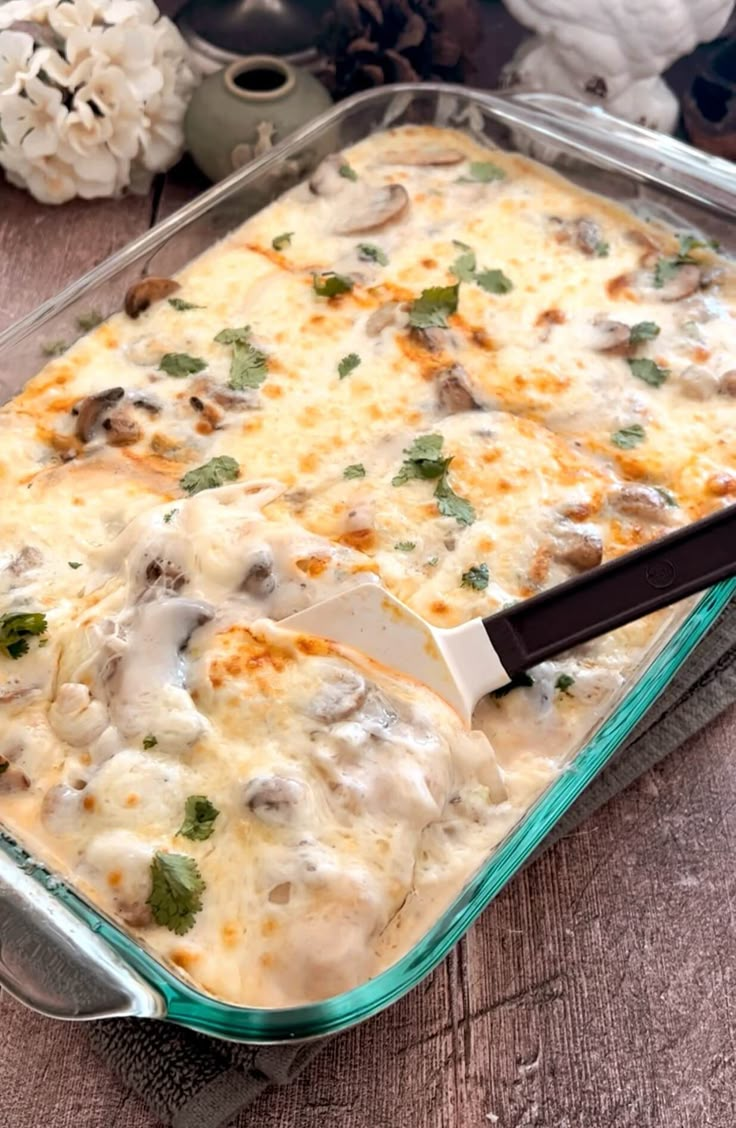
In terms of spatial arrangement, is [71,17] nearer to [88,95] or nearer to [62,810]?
[88,95]

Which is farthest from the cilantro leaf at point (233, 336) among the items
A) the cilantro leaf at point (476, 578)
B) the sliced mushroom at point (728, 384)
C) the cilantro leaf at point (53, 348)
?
the sliced mushroom at point (728, 384)

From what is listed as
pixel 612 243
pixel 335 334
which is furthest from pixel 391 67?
pixel 335 334

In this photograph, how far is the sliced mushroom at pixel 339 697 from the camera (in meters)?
1.97

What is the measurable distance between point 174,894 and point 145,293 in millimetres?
1498

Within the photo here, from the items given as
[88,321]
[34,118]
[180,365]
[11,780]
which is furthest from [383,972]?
[34,118]

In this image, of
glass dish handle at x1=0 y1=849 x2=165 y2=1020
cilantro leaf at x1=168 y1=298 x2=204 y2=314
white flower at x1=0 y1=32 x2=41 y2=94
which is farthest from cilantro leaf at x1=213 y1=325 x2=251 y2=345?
glass dish handle at x1=0 y1=849 x2=165 y2=1020

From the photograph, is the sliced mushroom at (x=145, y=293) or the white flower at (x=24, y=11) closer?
the sliced mushroom at (x=145, y=293)

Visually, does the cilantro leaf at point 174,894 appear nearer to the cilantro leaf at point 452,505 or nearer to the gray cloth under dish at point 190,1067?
the gray cloth under dish at point 190,1067

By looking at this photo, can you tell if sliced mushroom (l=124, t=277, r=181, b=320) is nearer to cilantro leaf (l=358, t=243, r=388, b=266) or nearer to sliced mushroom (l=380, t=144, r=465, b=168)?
cilantro leaf (l=358, t=243, r=388, b=266)

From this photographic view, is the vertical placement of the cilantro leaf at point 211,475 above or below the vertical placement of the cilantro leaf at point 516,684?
above

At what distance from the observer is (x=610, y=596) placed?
2.08m

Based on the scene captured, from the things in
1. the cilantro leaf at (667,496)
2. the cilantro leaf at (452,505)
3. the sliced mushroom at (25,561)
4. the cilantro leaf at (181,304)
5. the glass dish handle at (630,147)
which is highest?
the glass dish handle at (630,147)

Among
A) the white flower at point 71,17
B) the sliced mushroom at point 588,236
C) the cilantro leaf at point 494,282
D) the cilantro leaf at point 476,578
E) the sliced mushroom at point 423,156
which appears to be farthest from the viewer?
the white flower at point 71,17

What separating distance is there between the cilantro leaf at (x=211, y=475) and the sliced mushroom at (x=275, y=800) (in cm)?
74
